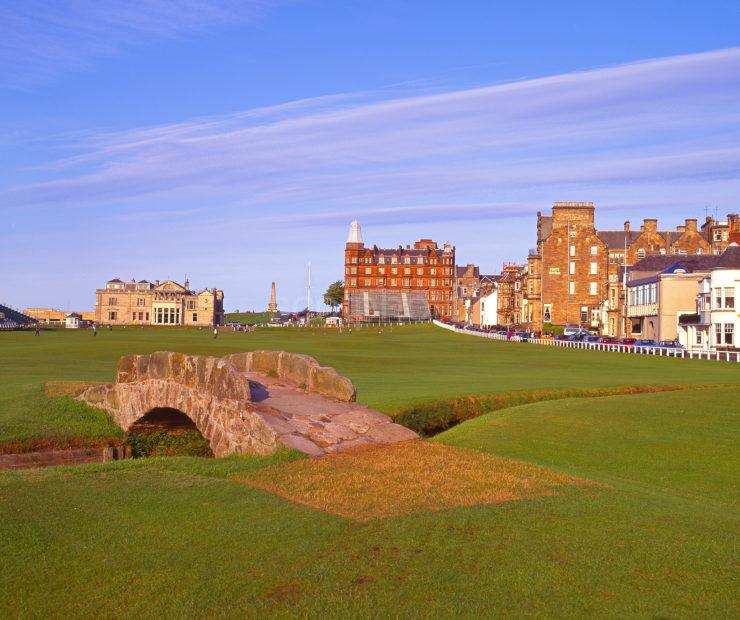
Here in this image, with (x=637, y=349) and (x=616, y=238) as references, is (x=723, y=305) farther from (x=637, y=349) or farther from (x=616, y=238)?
(x=616, y=238)

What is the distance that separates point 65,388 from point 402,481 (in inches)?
672

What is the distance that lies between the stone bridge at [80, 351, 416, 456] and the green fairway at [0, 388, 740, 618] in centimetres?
171

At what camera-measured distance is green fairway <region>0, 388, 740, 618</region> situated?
898 centimetres

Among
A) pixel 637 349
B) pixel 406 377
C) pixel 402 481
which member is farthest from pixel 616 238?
pixel 402 481

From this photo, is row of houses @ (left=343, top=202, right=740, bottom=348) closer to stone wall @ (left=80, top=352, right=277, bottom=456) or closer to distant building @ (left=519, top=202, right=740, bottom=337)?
distant building @ (left=519, top=202, right=740, bottom=337)

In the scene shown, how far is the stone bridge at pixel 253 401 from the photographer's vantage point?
17734 millimetres

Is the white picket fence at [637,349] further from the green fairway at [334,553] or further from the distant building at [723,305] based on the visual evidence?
the green fairway at [334,553]

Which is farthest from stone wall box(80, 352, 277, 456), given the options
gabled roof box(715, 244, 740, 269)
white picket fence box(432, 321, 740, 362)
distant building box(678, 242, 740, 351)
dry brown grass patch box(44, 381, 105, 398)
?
gabled roof box(715, 244, 740, 269)

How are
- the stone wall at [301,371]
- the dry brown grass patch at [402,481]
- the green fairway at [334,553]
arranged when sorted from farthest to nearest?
the stone wall at [301,371] < the dry brown grass patch at [402,481] < the green fairway at [334,553]

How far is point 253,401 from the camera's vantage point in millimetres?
19516

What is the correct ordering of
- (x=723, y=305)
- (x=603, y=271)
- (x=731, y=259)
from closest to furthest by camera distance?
(x=731, y=259), (x=723, y=305), (x=603, y=271)

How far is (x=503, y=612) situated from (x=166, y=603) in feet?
11.7

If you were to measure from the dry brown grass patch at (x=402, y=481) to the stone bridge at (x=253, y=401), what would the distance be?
116 cm

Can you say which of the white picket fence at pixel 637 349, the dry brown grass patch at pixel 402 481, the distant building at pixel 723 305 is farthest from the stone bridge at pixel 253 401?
the distant building at pixel 723 305
